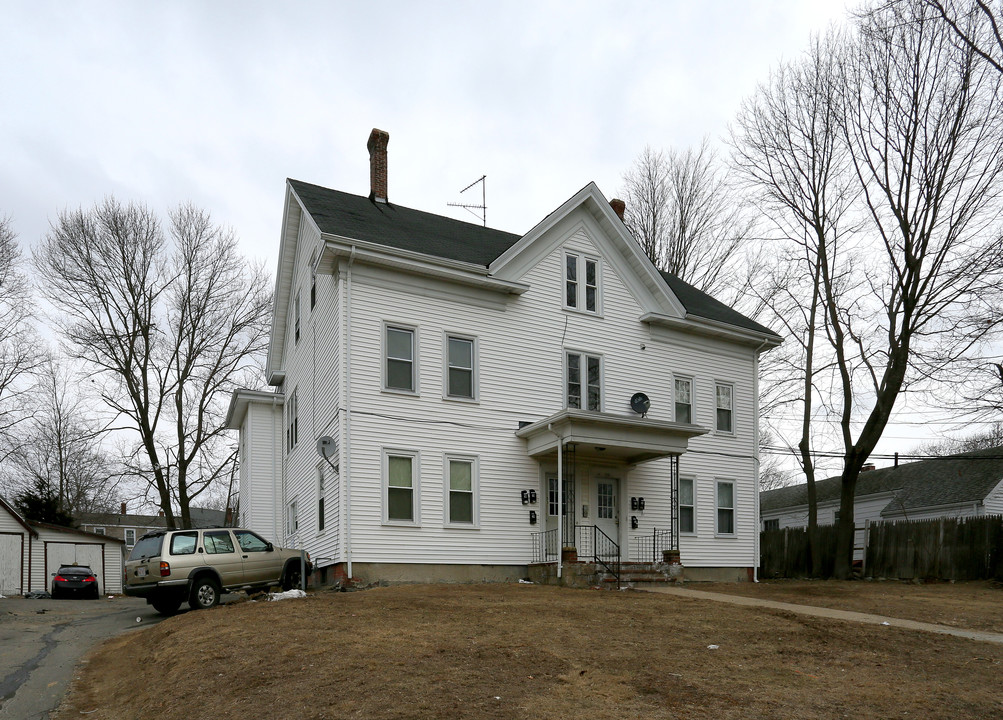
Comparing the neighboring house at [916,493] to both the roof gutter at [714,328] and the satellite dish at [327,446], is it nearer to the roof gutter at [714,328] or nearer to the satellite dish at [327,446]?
the roof gutter at [714,328]

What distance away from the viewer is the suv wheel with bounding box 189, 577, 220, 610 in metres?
15.8

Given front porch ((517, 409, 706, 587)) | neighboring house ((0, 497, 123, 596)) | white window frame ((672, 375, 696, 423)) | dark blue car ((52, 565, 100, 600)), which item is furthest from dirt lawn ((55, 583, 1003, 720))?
neighboring house ((0, 497, 123, 596))

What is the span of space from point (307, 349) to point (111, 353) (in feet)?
52.8

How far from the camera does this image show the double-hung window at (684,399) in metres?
23.2

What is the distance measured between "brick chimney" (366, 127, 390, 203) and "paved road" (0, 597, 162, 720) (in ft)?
38.7

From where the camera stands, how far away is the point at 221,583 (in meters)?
16.3

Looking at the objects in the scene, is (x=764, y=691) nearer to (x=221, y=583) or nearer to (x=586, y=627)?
(x=586, y=627)

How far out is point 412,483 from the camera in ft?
59.9

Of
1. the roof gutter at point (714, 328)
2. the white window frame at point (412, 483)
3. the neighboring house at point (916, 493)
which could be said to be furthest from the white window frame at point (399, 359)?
the neighboring house at point (916, 493)

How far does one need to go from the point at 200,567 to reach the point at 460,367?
6856 mm

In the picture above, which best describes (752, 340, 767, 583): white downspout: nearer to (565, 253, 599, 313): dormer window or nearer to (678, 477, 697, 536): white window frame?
(678, 477, 697, 536): white window frame

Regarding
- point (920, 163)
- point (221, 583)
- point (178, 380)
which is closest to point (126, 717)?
point (221, 583)

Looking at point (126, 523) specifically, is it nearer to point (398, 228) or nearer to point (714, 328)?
point (398, 228)

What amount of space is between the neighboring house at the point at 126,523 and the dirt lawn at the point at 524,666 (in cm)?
5401
